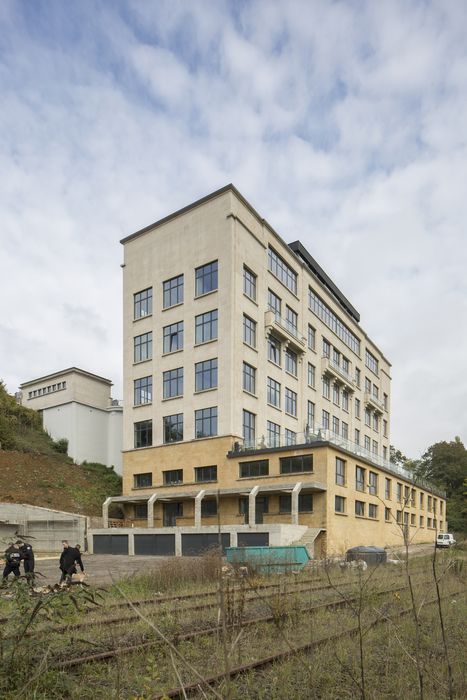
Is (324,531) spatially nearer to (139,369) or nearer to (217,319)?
(217,319)

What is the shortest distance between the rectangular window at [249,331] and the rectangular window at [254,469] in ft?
30.8

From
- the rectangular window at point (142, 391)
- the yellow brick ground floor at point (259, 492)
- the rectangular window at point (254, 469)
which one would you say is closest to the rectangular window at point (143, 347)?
the rectangular window at point (142, 391)

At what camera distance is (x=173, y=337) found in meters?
49.7

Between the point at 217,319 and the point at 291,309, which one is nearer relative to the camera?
the point at 217,319

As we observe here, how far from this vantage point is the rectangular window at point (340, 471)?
4244 centimetres

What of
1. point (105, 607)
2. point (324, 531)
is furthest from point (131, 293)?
point (105, 607)

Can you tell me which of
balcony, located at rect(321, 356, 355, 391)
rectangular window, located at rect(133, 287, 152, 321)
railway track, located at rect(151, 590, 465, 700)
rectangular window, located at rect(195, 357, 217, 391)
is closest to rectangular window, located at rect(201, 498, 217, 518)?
rectangular window, located at rect(195, 357, 217, 391)

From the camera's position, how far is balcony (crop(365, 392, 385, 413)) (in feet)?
241

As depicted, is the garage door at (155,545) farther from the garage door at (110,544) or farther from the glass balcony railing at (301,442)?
the glass balcony railing at (301,442)

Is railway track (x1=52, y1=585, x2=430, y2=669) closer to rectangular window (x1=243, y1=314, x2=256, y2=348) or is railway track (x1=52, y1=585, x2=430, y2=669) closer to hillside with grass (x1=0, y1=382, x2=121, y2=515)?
rectangular window (x1=243, y1=314, x2=256, y2=348)

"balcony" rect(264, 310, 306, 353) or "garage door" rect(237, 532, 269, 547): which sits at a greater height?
"balcony" rect(264, 310, 306, 353)

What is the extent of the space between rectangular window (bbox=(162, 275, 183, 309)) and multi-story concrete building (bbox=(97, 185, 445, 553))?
0.12 metres

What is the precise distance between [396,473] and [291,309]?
17.7 m

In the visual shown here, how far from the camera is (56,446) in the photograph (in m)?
60.2
